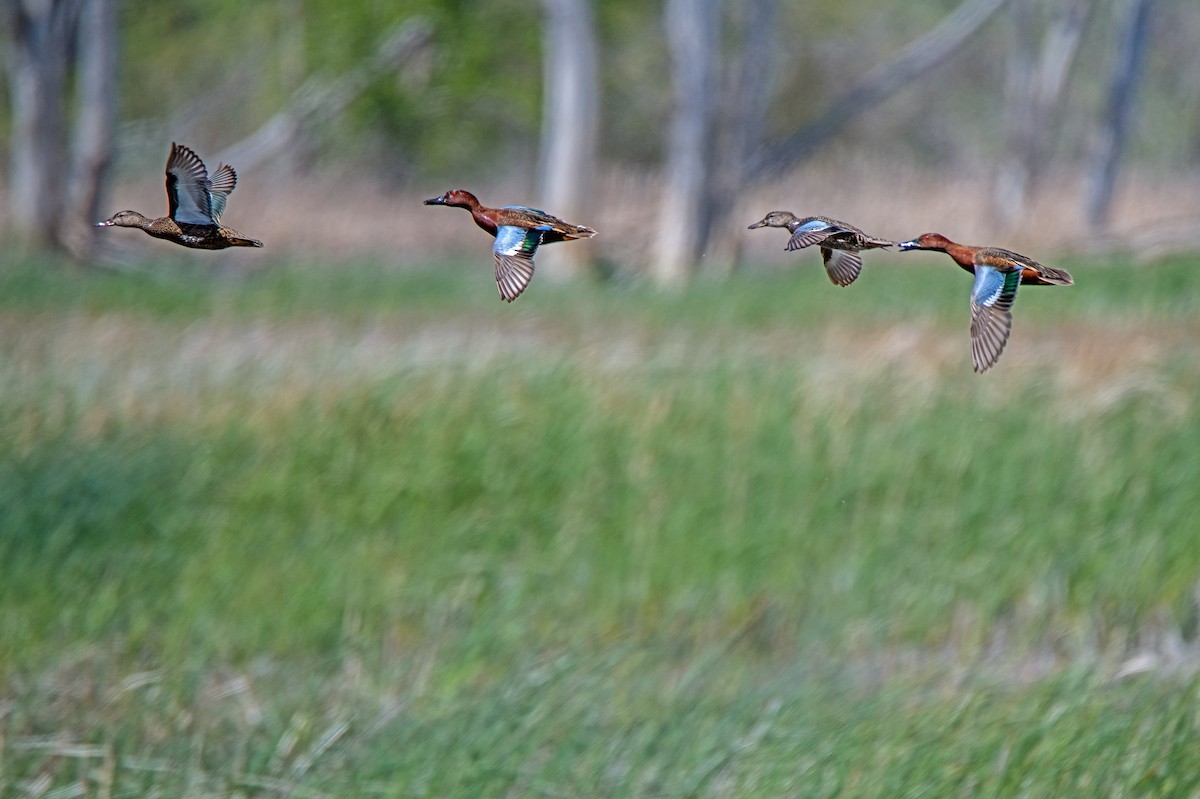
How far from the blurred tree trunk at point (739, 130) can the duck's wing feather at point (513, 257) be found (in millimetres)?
14652

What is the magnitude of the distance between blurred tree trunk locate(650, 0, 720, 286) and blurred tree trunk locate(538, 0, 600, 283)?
93cm

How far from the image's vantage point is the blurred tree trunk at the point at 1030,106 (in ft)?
72.9

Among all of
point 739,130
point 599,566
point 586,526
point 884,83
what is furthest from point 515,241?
point 739,130

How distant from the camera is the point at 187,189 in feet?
5.55

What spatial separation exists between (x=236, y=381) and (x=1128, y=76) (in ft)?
50.4

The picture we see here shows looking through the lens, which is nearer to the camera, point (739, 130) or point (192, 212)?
point (192, 212)

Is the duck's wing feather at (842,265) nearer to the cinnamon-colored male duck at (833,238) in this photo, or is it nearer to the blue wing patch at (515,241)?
the cinnamon-colored male duck at (833,238)

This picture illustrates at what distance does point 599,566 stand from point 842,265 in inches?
236

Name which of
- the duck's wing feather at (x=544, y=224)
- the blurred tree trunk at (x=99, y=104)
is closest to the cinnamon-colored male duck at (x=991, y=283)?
the duck's wing feather at (x=544, y=224)

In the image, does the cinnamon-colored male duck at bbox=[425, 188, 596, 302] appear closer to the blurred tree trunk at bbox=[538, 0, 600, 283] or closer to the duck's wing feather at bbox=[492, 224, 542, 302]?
the duck's wing feather at bbox=[492, 224, 542, 302]

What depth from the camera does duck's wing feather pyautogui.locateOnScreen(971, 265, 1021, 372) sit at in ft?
5.30

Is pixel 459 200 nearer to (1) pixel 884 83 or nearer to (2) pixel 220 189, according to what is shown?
(2) pixel 220 189

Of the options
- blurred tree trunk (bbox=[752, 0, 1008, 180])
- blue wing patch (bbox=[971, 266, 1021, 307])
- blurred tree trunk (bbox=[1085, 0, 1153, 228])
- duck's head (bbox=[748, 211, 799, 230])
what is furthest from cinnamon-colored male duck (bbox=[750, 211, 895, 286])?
blurred tree trunk (bbox=[1085, 0, 1153, 228])

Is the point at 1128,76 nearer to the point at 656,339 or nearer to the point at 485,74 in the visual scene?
the point at 485,74
